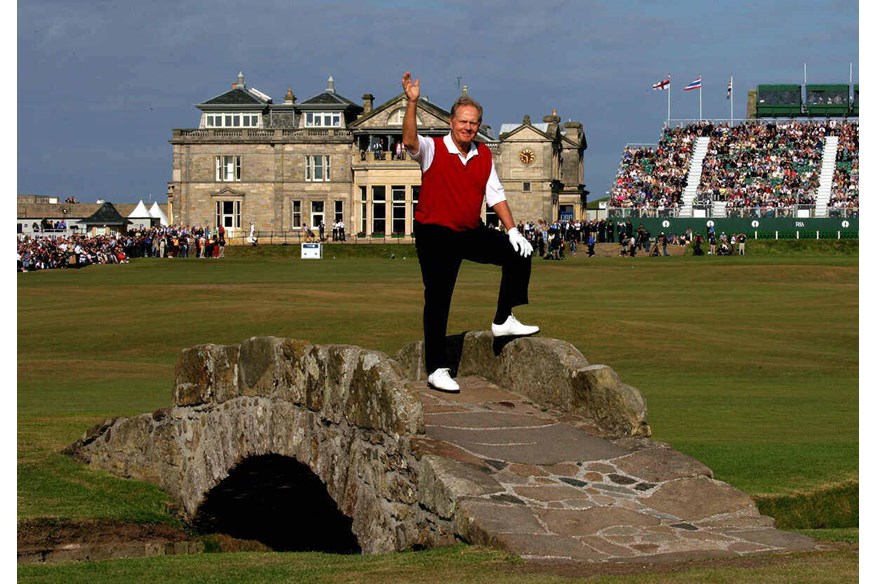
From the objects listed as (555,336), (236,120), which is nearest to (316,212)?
(236,120)

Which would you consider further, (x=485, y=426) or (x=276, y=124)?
(x=276, y=124)

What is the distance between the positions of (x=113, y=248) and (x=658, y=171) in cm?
4063

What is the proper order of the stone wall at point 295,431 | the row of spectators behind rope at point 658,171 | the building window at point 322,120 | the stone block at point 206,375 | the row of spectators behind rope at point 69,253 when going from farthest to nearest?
the building window at point 322,120, the row of spectators behind rope at point 658,171, the row of spectators behind rope at point 69,253, the stone block at point 206,375, the stone wall at point 295,431

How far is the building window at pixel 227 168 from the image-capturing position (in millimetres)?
97875

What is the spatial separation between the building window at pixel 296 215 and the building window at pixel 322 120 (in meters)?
Answer: 6.04

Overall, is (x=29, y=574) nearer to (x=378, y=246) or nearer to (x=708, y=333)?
(x=708, y=333)

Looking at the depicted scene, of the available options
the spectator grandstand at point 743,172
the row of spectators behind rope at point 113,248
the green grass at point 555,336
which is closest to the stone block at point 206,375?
the green grass at point 555,336

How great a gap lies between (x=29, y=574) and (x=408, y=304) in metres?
28.3

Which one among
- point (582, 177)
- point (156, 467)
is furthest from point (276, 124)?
point (156, 467)

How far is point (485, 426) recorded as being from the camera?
11.5 metres

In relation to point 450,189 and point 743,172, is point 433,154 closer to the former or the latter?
point 450,189

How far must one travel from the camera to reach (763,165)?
95.0 m

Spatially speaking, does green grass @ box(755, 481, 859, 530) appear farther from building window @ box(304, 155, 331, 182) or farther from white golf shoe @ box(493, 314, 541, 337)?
building window @ box(304, 155, 331, 182)

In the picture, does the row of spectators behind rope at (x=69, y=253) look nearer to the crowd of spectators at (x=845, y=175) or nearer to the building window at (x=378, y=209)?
the building window at (x=378, y=209)
